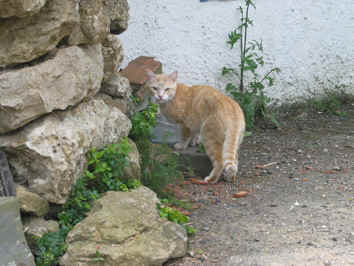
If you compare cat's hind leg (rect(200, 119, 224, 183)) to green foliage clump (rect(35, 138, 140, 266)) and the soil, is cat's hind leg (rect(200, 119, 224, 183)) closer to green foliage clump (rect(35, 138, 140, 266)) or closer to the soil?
the soil

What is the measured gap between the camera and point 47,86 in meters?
3.38

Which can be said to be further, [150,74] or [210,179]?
[150,74]

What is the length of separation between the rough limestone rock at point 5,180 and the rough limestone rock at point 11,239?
25 centimetres

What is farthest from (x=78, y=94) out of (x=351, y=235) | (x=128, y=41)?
(x=128, y=41)

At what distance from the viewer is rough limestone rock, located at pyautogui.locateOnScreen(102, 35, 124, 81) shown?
4270 millimetres

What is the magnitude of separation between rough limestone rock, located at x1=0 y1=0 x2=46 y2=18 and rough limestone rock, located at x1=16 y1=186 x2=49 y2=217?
1.20 metres

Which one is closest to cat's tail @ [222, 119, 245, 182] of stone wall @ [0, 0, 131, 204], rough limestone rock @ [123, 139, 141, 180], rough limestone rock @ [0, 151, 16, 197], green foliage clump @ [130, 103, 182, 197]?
green foliage clump @ [130, 103, 182, 197]

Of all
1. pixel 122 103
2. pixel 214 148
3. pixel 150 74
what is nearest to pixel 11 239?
pixel 122 103

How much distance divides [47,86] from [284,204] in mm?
2226

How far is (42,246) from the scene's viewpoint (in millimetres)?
3221

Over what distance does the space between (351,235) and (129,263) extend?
1605 millimetres

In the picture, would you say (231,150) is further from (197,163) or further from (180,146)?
(180,146)

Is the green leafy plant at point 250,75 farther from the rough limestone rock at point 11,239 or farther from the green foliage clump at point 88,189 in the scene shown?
the rough limestone rock at point 11,239

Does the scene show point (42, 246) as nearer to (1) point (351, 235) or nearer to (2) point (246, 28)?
(1) point (351, 235)
